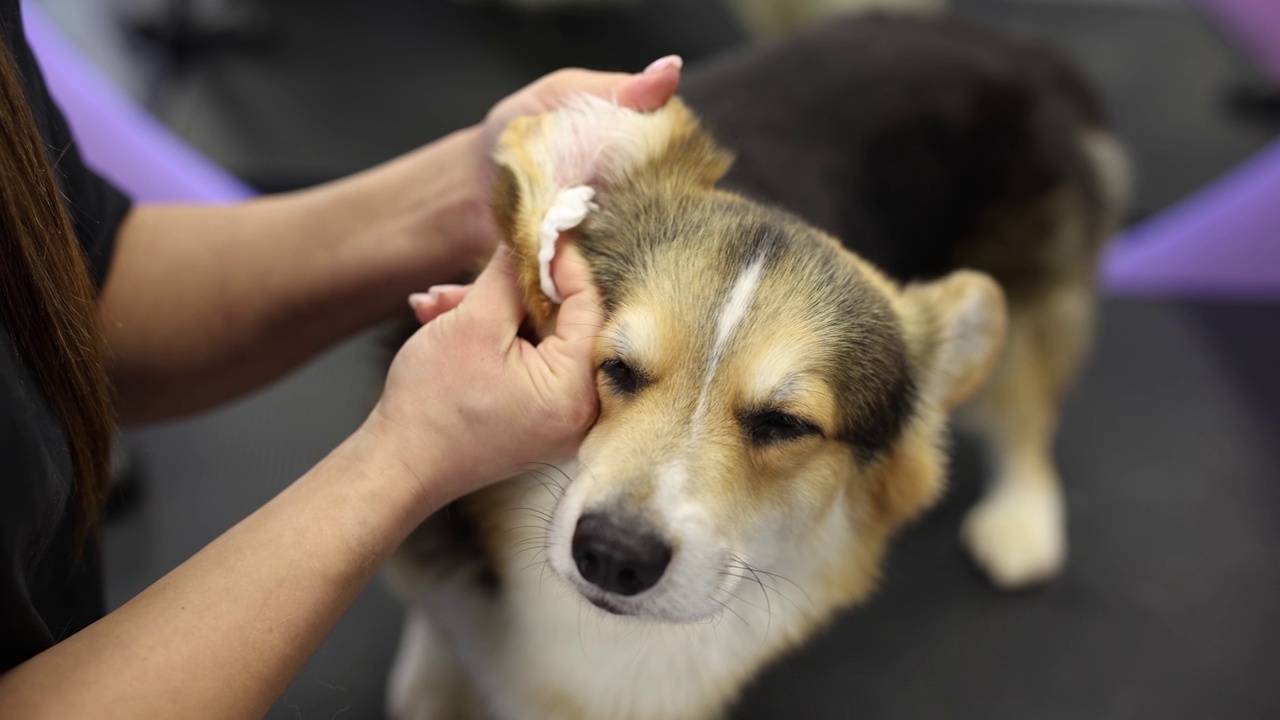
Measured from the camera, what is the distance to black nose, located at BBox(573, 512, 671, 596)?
2.86 ft

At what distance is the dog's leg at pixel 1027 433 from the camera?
180 centimetres

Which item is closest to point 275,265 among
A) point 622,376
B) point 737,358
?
point 622,376

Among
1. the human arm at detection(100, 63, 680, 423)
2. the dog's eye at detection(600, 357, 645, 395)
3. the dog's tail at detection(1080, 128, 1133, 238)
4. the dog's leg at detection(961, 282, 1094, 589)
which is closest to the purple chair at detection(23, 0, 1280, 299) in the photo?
the dog's tail at detection(1080, 128, 1133, 238)

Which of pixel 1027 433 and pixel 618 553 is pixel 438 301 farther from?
pixel 1027 433

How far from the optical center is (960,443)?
202 centimetres

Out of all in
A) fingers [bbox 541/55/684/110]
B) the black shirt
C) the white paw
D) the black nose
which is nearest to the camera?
the black shirt

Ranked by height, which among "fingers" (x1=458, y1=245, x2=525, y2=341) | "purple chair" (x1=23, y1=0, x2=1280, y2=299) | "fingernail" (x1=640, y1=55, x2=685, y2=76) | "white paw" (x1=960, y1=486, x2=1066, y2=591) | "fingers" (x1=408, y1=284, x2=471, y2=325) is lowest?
"white paw" (x1=960, y1=486, x2=1066, y2=591)

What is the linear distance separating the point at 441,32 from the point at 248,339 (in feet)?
7.15

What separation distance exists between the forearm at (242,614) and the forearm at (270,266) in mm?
413

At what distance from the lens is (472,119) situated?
109 inches

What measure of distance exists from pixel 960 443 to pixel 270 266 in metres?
1.44

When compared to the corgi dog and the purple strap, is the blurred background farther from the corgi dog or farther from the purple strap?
the corgi dog

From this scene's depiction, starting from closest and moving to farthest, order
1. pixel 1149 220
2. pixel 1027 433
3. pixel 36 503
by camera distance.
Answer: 1. pixel 36 503
2. pixel 1027 433
3. pixel 1149 220

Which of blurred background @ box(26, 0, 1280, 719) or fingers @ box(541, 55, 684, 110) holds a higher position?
fingers @ box(541, 55, 684, 110)
